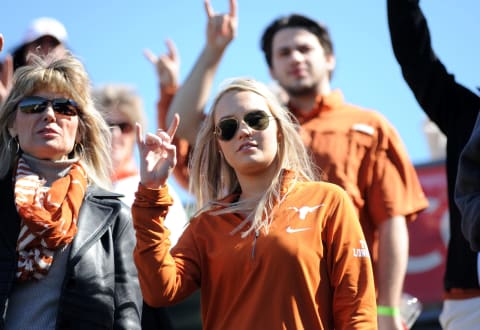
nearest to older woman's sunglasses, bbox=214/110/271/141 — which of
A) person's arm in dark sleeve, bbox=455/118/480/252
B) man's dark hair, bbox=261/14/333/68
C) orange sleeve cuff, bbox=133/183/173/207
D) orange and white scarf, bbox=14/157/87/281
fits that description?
orange sleeve cuff, bbox=133/183/173/207

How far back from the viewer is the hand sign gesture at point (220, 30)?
6.23m

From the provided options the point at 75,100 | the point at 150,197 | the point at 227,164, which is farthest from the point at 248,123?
the point at 75,100

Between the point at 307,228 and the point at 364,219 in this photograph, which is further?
the point at 364,219

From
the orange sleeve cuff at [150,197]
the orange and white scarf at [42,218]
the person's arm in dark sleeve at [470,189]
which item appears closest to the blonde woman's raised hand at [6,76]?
the orange and white scarf at [42,218]

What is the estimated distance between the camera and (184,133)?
237 inches

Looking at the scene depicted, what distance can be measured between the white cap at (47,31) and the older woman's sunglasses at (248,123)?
1912 millimetres

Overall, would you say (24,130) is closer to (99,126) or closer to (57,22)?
(99,126)

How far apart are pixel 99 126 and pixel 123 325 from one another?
39.1 inches

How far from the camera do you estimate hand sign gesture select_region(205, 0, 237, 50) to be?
623 centimetres

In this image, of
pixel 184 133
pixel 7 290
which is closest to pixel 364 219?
pixel 184 133

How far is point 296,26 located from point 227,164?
1.62 m

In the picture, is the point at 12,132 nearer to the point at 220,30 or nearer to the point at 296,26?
the point at 220,30

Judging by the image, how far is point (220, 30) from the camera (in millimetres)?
6246

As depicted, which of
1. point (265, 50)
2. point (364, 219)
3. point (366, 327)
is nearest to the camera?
point (366, 327)
